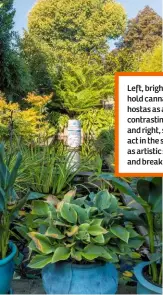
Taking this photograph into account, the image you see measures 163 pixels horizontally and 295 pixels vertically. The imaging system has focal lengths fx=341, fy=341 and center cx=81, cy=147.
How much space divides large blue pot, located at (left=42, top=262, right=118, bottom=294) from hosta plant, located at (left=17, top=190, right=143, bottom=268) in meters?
0.05

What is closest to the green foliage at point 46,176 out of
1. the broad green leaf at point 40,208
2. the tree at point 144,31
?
the broad green leaf at point 40,208

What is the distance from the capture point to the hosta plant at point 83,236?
147 centimetres

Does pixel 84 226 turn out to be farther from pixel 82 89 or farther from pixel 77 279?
pixel 82 89

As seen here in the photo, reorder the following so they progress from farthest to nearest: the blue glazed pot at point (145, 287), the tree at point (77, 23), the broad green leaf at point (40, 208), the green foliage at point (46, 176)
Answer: the tree at point (77, 23) → the green foliage at point (46, 176) → the broad green leaf at point (40, 208) → the blue glazed pot at point (145, 287)

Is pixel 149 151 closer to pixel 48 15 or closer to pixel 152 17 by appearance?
pixel 48 15

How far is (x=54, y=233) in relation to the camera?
1499 mm

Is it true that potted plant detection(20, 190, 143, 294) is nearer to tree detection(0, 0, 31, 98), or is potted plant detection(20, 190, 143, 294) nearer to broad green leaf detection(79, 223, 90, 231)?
broad green leaf detection(79, 223, 90, 231)

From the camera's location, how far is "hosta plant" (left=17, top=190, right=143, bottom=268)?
1468mm

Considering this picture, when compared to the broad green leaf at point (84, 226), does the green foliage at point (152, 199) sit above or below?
above

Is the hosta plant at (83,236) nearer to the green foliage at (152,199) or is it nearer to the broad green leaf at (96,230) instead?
the broad green leaf at (96,230)

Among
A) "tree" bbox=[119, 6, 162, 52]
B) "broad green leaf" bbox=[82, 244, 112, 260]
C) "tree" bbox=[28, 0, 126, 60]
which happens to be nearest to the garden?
"broad green leaf" bbox=[82, 244, 112, 260]

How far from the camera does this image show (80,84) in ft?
32.1

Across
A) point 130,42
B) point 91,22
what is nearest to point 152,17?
point 130,42

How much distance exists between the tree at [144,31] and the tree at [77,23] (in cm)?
395
